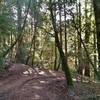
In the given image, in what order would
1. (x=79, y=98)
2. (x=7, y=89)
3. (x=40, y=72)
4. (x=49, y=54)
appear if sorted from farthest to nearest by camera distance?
1. (x=49, y=54)
2. (x=40, y=72)
3. (x=7, y=89)
4. (x=79, y=98)

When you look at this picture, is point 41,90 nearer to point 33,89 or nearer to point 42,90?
point 42,90

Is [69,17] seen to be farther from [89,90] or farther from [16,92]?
[16,92]

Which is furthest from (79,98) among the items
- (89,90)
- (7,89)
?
(7,89)

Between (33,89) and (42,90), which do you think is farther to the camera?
(33,89)

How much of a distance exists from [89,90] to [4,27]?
5.49 metres

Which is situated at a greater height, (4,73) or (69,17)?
(69,17)

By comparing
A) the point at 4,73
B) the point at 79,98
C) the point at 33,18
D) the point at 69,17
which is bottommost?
the point at 79,98

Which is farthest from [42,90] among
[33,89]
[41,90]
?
[33,89]

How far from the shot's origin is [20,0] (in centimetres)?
2055

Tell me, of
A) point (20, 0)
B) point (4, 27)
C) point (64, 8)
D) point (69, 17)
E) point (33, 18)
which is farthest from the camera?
point (33, 18)

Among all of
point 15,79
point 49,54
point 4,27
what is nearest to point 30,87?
point 15,79

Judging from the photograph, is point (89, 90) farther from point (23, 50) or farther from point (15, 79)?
point (23, 50)

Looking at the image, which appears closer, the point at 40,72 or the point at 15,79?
the point at 15,79

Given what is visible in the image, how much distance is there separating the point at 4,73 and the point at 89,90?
565 cm
